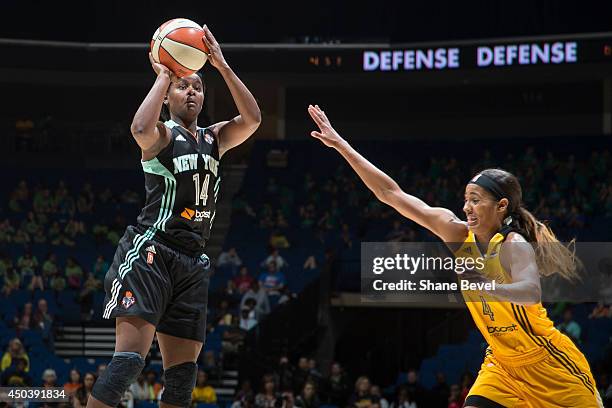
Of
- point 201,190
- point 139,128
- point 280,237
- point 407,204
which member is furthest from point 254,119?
point 280,237

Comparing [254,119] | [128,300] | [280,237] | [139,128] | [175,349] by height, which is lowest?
[175,349]

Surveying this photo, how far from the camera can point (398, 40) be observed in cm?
1883

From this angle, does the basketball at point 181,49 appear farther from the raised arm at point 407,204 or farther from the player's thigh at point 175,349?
the player's thigh at point 175,349

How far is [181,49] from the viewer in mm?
5305

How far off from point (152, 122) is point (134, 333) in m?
1.10

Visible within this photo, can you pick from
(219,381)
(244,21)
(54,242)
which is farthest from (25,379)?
(244,21)

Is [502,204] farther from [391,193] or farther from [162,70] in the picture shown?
[162,70]

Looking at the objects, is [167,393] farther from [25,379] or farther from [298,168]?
[298,168]

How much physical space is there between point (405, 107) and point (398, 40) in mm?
3697

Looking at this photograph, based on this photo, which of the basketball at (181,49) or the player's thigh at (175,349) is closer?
the player's thigh at (175,349)

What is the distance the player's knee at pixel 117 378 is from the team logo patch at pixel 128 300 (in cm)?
24

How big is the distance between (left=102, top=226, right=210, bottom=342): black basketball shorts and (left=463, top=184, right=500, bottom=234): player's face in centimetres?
154

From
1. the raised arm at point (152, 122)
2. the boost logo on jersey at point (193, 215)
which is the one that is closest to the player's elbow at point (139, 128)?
the raised arm at point (152, 122)

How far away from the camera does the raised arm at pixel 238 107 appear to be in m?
5.39
